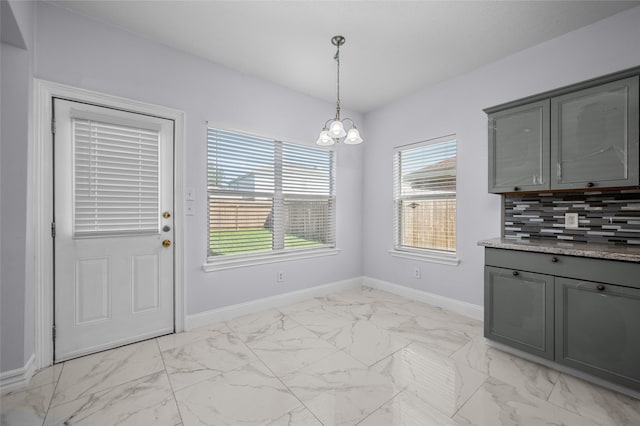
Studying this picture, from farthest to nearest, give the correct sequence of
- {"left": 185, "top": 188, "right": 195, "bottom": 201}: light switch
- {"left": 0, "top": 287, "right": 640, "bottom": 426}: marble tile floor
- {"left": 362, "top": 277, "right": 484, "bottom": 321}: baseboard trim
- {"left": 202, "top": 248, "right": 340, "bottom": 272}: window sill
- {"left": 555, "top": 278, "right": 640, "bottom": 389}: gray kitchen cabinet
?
{"left": 362, "top": 277, "right": 484, "bottom": 321}: baseboard trim
{"left": 202, "top": 248, "right": 340, "bottom": 272}: window sill
{"left": 185, "top": 188, "right": 195, "bottom": 201}: light switch
{"left": 555, "top": 278, "right": 640, "bottom": 389}: gray kitchen cabinet
{"left": 0, "top": 287, "right": 640, "bottom": 426}: marble tile floor

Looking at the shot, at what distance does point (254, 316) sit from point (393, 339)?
1.56 metres

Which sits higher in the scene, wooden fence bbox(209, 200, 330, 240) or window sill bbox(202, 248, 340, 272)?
wooden fence bbox(209, 200, 330, 240)

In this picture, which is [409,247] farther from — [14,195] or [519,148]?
[14,195]

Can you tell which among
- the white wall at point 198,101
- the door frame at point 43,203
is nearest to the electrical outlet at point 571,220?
the white wall at point 198,101

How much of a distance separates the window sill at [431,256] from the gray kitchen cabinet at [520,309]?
0.88 metres

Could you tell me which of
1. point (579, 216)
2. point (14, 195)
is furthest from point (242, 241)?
point (579, 216)

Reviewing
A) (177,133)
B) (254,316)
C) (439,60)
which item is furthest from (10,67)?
(439,60)

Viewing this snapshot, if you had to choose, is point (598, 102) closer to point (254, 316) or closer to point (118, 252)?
point (254, 316)

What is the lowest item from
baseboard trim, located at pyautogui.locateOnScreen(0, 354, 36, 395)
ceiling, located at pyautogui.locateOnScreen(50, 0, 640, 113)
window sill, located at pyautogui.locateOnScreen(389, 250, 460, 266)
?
baseboard trim, located at pyautogui.locateOnScreen(0, 354, 36, 395)

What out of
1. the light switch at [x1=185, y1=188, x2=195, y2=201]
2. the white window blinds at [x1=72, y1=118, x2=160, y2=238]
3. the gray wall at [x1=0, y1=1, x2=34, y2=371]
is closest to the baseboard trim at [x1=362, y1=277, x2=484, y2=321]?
the light switch at [x1=185, y1=188, x2=195, y2=201]

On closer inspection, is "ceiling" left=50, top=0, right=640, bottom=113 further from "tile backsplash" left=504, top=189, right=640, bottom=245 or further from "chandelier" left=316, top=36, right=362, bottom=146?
"tile backsplash" left=504, top=189, right=640, bottom=245

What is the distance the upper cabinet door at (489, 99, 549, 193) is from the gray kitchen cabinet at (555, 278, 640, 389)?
88cm

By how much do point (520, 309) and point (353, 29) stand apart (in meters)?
2.78

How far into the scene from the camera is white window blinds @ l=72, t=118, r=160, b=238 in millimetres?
2357
